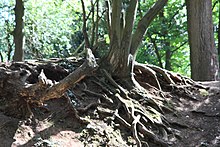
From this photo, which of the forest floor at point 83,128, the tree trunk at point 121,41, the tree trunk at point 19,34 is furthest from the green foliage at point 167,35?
the forest floor at point 83,128

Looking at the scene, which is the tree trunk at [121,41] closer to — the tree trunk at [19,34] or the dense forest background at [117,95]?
the dense forest background at [117,95]

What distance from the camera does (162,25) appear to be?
529 inches

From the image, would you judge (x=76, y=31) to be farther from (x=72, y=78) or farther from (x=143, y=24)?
(x=72, y=78)

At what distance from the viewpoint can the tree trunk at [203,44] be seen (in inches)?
345

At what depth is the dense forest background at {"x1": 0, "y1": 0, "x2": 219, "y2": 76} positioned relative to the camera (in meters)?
13.6

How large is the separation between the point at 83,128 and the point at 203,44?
5180 mm

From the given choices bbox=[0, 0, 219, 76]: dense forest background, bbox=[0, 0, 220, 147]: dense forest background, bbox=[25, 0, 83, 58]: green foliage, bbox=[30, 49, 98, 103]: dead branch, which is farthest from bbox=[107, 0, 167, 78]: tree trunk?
bbox=[25, 0, 83, 58]: green foliage

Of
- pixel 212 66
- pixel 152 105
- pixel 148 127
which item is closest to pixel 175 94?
pixel 152 105

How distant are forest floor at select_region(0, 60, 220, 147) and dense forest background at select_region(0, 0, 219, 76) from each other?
397 centimetres

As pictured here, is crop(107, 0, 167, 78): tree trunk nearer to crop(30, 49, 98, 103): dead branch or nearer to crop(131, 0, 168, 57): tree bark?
crop(131, 0, 168, 57): tree bark

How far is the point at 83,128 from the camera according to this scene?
512 centimetres

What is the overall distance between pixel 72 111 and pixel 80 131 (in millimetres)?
443

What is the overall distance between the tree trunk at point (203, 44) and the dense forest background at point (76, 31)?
9.79 feet

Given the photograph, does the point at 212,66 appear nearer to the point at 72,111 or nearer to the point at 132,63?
the point at 132,63
